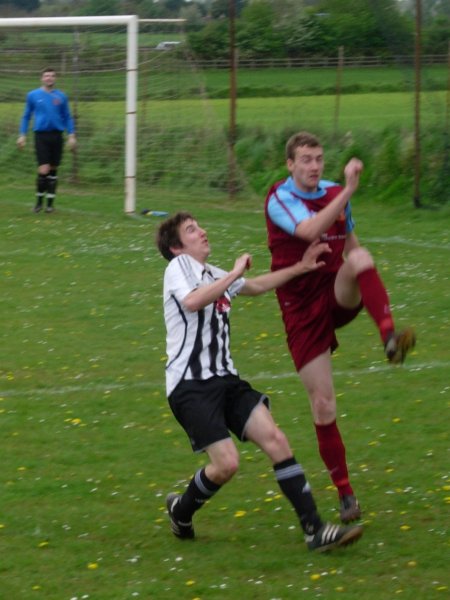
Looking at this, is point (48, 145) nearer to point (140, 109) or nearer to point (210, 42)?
point (140, 109)

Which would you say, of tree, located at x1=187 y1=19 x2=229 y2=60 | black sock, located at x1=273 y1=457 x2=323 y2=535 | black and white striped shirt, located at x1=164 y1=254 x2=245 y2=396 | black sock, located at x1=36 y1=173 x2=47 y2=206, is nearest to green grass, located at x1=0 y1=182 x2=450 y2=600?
black sock, located at x1=273 y1=457 x2=323 y2=535

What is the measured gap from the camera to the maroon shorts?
6.64 metres

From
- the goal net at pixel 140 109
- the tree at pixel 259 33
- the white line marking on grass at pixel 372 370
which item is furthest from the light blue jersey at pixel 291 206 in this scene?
the tree at pixel 259 33

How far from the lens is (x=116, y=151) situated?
22.5 metres

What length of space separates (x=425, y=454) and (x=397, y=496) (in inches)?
31.6

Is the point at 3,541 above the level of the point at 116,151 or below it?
below

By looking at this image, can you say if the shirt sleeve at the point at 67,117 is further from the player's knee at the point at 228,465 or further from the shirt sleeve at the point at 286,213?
the player's knee at the point at 228,465

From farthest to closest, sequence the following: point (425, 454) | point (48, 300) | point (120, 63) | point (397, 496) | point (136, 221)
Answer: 1. point (120, 63)
2. point (136, 221)
3. point (48, 300)
4. point (425, 454)
5. point (397, 496)

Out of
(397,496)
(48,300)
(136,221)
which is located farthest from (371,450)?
(136,221)

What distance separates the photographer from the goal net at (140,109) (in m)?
22.0

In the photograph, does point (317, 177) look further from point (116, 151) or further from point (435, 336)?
point (116, 151)

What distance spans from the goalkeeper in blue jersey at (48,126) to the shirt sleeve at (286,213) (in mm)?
13281

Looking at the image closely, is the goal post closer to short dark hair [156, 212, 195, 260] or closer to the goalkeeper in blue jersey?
the goalkeeper in blue jersey

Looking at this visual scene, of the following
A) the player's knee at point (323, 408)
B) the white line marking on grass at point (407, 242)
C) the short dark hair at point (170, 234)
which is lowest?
the white line marking on grass at point (407, 242)
